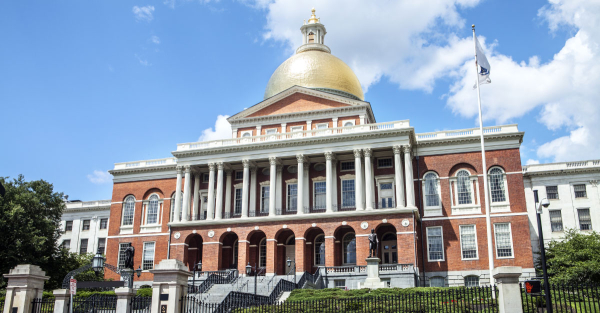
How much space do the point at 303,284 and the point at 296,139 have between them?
13959 millimetres

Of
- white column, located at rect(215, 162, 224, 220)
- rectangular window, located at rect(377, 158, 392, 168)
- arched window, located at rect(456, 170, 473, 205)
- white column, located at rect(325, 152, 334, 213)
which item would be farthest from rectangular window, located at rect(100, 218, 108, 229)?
arched window, located at rect(456, 170, 473, 205)

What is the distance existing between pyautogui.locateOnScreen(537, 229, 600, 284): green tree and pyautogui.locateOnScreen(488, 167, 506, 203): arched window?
6226 millimetres

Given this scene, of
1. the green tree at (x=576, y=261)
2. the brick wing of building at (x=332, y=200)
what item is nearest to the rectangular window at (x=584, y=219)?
the green tree at (x=576, y=261)

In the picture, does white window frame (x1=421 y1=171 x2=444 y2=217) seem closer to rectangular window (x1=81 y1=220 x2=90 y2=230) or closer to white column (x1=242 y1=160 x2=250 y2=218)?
white column (x1=242 y1=160 x2=250 y2=218)

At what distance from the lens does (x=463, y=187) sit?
160ft

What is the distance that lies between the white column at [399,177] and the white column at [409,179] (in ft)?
1.48

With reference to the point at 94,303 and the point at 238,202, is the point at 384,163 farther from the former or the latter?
the point at 94,303

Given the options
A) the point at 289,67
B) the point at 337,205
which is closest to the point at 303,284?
the point at 337,205

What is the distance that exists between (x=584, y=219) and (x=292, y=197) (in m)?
30.1

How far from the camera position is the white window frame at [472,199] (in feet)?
157

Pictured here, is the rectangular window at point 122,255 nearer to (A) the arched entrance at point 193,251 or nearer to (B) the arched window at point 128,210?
(B) the arched window at point 128,210

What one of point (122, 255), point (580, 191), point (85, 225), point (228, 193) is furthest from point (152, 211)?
point (580, 191)

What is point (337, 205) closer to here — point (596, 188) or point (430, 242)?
point (430, 242)

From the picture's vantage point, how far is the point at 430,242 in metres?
47.8
